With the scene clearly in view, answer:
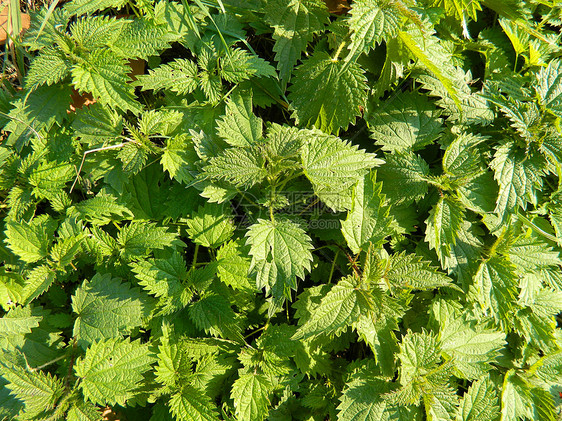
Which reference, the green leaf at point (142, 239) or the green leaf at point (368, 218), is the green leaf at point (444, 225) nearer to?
the green leaf at point (368, 218)

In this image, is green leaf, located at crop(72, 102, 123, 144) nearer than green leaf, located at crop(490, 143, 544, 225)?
Yes

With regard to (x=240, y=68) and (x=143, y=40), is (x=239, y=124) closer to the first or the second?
(x=240, y=68)

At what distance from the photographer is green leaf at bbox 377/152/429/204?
2105mm

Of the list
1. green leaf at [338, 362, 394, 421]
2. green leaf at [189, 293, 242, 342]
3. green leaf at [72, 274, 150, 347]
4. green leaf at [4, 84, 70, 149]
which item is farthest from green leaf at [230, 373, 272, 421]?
green leaf at [4, 84, 70, 149]

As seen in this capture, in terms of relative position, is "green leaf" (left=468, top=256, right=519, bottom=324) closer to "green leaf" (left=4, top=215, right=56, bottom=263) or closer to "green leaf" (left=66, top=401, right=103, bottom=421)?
"green leaf" (left=66, top=401, right=103, bottom=421)

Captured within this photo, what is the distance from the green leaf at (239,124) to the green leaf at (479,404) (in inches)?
71.4

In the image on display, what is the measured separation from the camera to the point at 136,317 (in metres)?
2.01

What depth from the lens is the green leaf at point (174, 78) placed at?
2.07m

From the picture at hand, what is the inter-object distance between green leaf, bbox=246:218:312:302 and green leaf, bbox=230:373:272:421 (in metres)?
0.50

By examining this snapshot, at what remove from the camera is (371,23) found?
1.89 m

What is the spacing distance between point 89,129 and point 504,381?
2.67 metres

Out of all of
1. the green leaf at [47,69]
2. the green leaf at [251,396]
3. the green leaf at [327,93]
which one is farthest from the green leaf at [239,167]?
the green leaf at [251,396]

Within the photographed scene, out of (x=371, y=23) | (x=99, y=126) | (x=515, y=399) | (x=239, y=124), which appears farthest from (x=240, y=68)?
(x=515, y=399)

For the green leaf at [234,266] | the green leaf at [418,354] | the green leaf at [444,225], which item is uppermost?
the green leaf at [444,225]
